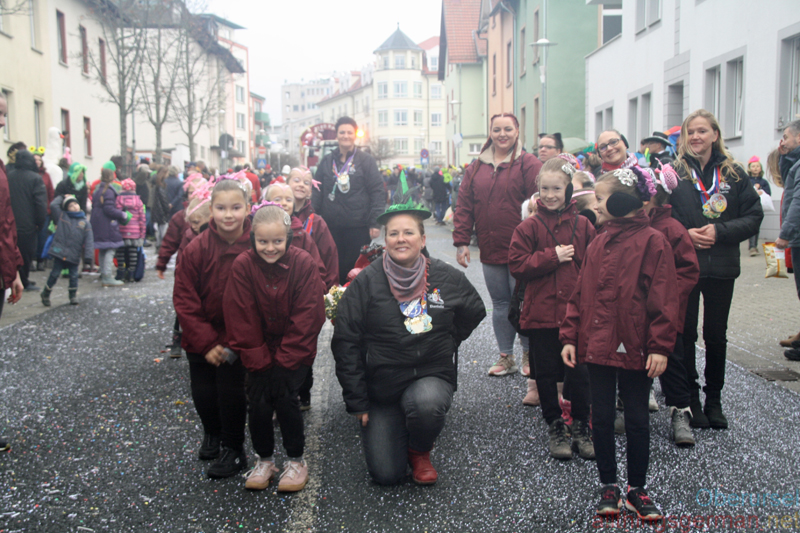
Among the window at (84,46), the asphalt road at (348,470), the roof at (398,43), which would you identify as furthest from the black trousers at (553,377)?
the roof at (398,43)

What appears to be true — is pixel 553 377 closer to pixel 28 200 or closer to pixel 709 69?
pixel 28 200

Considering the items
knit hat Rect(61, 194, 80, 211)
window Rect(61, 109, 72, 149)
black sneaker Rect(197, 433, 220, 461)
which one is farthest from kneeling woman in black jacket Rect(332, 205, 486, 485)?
window Rect(61, 109, 72, 149)

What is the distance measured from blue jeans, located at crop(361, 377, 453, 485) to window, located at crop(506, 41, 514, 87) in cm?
3411

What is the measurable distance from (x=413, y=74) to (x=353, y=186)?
306 ft

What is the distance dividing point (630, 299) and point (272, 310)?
6.32ft

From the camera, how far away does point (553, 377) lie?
459cm

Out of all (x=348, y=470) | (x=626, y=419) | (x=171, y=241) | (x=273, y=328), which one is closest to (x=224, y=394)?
(x=273, y=328)

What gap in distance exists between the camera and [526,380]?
611 centimetres

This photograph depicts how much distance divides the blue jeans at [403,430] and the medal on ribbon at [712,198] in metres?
2.14

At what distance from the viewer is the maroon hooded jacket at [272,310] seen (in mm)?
4008

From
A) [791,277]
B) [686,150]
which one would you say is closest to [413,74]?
[791,277]

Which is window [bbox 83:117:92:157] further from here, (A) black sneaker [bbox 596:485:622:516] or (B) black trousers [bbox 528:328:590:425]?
(A) black sneaker [bbox 596:485:622:516]

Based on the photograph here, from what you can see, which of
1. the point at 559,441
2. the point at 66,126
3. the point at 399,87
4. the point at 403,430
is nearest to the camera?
the point at 403,430

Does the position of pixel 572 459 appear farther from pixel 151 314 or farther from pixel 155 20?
pixel 155 20
